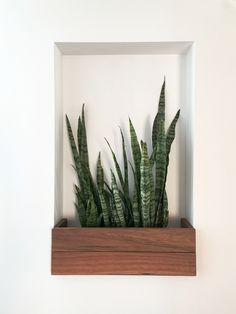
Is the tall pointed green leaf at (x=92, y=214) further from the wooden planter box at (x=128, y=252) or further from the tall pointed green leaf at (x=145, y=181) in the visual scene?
the tall pointed green leaf at (x=145, y=181)

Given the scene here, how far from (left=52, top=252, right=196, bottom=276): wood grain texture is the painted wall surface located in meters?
0.07

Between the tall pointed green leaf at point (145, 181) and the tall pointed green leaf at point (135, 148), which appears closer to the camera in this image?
the tall pointed green leaf at point (145, 181)

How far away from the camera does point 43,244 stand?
1.43m

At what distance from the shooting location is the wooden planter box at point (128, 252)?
136 cm

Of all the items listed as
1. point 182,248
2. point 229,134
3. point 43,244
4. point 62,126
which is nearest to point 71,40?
point 62,126

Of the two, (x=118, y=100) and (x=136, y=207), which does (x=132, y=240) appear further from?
(x=118, y=100)

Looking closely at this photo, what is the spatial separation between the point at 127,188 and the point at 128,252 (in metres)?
0.31

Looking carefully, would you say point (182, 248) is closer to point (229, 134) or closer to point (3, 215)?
point (229, 134)

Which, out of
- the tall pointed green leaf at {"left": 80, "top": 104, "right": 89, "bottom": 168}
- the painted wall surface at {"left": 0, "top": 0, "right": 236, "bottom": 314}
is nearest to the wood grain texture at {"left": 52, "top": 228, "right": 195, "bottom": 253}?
the painted wall surface at {"left": 0, "top": 0, "right": 236, "bottom": 314}

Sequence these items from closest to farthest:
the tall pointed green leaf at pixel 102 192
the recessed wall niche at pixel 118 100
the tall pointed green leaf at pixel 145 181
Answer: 1. the tall pointed green leaf at pixel 145 181
2. the tall pointed green leaf at pixel 102 192
3. the recessed wall niche at pixel 118 100

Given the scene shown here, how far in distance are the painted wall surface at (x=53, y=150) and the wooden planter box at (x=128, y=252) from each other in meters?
0.08

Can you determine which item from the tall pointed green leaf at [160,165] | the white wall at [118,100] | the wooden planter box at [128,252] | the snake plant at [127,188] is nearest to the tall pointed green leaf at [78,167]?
the snake plant at [127,188]

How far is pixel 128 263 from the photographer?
137 centimetres

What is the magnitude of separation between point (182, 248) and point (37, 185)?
754mm
